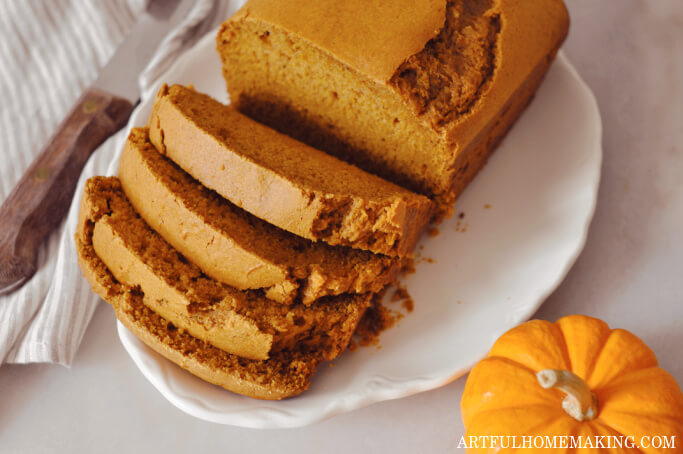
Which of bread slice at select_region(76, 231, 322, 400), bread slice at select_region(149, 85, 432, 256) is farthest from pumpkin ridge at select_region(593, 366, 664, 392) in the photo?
bread slice at select_region(76, 231, 322, 400)

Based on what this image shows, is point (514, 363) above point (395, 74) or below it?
below

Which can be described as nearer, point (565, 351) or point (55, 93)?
point (565, 351)

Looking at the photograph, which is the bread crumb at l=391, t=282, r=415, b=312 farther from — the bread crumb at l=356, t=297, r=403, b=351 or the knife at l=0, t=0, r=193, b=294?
the knife at l=0, t=0, r=193, b=294

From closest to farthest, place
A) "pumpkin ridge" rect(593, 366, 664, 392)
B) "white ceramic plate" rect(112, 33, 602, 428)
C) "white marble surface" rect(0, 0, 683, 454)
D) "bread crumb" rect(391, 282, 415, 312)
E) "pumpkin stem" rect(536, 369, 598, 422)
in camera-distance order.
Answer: "pumpkin stem" rect(536, 369, 598, 422) → "pumpkin ridge" rect(593, 366, 664, 392) → "white ceramic plate" rect(112, 33, 602, 428) → "white marble surface" rect(0, 0, 683, 454) → "bread crumb" rect(391, 282, 415, 312)

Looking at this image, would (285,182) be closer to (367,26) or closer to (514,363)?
(367,26)

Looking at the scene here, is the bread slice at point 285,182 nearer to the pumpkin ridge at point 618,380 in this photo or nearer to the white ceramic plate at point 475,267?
the white ceramic plate at point 475,267

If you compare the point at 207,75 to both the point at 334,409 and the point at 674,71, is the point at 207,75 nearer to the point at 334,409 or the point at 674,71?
the point at 334,409

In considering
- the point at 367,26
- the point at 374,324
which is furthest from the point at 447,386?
the point at 367,26
